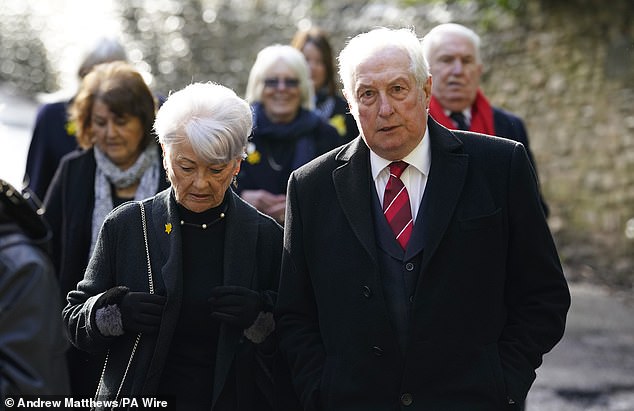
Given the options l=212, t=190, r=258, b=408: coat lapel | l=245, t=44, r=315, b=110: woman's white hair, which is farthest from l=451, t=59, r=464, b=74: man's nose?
l=212, t=190, r=258, b=408: coat lapel

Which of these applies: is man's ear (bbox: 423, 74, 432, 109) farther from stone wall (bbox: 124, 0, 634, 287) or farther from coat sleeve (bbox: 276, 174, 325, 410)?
stone wall (bbox: 124, 0, 634, 287)

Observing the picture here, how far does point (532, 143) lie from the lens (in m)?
12.1

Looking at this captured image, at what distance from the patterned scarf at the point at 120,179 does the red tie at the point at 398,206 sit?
1.51 metres

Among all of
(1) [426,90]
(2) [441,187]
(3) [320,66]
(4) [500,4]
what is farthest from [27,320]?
(4) [500,4]

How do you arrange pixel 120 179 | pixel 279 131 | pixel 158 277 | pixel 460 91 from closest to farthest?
pixel 158 277 < pixel 120 179 < pixel 460 91 < pixel 279 131

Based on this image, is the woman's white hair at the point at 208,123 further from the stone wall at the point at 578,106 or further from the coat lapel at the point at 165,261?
the stone wall at the point at 578,106

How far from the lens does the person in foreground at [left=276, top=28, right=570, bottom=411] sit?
341 centimetres

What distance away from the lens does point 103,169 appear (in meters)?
4.78

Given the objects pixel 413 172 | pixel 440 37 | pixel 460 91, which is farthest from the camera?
pixel 440 37

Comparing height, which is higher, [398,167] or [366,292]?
[398,167]

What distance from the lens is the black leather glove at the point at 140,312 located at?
11.6 feet

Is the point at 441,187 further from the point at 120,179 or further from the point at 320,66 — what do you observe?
the point at 320,66

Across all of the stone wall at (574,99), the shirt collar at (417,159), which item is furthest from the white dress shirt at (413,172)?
the stone wall at (574,99)

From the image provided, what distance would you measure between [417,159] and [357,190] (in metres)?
0.23
